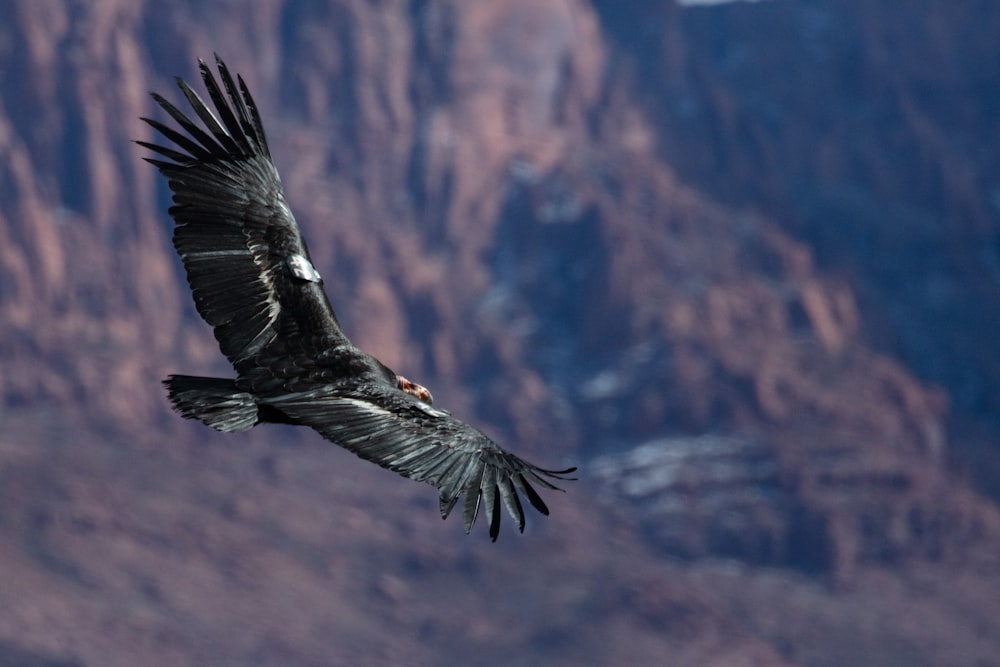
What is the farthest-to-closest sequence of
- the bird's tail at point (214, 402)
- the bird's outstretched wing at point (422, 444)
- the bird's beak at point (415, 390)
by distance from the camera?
the bird's beak at point (415, 390), the bird's tail at point (214, 402), the bird's outstretched wing at point (422, 444)

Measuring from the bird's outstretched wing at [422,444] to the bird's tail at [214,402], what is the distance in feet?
0.98

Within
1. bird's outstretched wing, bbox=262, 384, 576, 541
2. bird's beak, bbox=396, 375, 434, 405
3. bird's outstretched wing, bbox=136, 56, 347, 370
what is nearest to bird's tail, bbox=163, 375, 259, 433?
bird's outstretched wing, bbox=262, 384, 576, 541

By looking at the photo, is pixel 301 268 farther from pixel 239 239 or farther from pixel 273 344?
pixel 273 344

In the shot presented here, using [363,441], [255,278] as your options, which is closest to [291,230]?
[255,278]

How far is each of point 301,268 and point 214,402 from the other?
7.99 feet

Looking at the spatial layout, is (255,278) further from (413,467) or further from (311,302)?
(413,467)

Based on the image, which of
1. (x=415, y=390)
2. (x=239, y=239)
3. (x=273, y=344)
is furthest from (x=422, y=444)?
(x=239, y=239)

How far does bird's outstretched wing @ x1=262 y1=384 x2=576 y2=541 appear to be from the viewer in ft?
62.7

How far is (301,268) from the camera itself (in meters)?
22.3

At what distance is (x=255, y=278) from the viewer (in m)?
22.2

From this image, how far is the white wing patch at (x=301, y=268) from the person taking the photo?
22250mm

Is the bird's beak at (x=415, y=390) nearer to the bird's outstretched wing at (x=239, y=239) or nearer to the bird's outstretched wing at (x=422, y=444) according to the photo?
the bird's outstretched wing at (x=422, y=444)

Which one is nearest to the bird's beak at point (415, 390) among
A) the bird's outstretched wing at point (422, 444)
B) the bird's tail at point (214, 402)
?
the bird's outstretched wing at point (422, 444)

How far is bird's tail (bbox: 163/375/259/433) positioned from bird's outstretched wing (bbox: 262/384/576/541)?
30cm
